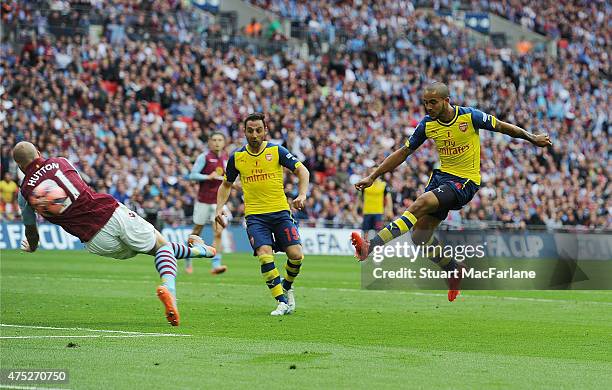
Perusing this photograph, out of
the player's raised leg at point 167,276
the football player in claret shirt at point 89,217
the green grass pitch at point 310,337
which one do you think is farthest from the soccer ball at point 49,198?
the green grass pitch at point 310,337

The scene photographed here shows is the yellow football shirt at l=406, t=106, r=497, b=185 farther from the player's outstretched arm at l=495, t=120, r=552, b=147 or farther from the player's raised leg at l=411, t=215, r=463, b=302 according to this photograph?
the player's raised leg at l=411, t=215, r=463, b=302

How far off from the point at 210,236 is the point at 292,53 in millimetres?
11521

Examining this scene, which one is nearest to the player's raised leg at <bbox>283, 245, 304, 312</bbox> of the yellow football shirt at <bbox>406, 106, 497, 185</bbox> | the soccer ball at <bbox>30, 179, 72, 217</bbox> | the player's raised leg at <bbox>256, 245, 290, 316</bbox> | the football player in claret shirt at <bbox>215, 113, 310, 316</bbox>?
the football player in claret shirt at <bbox>215, 113, 310, 316</bbox>

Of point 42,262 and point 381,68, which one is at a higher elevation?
point 381,68

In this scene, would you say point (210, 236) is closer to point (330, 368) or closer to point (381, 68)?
point (381, 68)

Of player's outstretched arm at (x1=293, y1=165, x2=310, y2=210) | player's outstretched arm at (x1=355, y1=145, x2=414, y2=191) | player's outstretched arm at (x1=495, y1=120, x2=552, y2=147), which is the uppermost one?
player's outstretched arm at (x1=495, y1=120, x2=552, y2=147)

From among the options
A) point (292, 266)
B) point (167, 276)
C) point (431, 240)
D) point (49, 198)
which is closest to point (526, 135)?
point (431, 240)

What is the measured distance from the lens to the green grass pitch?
9.07 metres

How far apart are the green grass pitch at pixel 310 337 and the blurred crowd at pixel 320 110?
515 inches

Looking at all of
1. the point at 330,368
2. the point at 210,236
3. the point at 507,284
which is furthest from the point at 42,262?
the point at 330,368

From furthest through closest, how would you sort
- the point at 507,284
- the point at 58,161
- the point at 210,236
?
the point at 210,236 < the point at 507,284 < the point at 58,161

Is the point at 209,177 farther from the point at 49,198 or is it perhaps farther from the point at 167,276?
the point at 49,198

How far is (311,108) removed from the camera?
→ 3975 centimetres

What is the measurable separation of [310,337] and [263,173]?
133 inches
